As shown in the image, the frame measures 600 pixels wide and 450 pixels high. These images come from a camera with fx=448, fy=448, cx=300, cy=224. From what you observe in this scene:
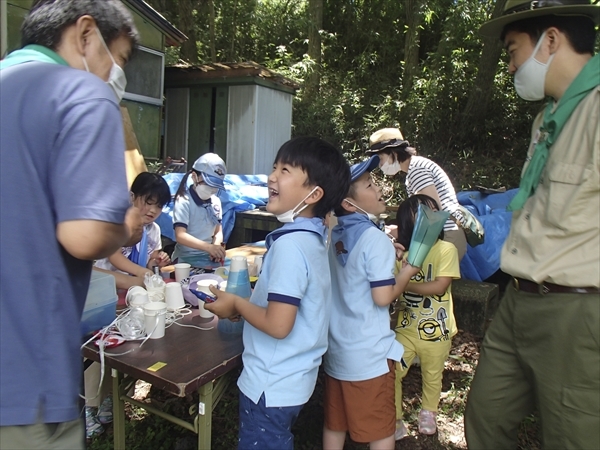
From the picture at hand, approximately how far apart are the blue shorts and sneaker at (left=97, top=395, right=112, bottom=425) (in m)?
1.50

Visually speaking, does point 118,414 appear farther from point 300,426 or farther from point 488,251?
point 488,251

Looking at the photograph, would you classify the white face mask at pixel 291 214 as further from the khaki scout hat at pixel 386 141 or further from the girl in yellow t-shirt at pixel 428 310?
→ the khaki scout hat at pixel 386 141

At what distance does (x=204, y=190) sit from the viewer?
3510mm

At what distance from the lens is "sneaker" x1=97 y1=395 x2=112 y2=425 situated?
2.80m

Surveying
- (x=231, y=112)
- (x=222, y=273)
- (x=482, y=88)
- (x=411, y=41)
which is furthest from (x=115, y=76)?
(x=411, y=41)

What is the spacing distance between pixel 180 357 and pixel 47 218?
3.11 feet

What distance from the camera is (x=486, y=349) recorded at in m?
1.99

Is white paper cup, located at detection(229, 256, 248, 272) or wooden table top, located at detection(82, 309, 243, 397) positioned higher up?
white paper cup, located at detection(229, 256, 248, 272)

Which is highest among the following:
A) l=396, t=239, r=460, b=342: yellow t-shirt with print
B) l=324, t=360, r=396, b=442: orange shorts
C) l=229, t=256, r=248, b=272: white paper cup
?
l=229, t=256, r=248, b=272: white paper cup

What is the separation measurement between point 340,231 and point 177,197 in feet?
5.89

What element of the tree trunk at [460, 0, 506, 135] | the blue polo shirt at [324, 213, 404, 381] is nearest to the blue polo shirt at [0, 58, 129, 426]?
the blue polo shirt at [324, 213, 404, 381]

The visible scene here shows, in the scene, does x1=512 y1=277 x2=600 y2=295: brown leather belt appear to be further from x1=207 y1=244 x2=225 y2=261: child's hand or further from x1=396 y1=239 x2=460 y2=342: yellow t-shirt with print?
x1=207 y1=244 x2=225 y2=261: child's hand

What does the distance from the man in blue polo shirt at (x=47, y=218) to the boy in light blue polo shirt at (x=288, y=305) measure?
0.70 metres

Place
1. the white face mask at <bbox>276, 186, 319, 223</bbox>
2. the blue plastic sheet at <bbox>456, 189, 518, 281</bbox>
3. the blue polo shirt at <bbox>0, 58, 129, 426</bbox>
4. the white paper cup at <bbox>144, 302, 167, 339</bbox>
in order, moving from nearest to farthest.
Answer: the blue polo shirt at <bbox>0, 58, 129, 426</bbox> < the white face mask at <bbox>276, 186, 319, 223</bbox> < the white paper cup at <bbox>144, 302, 167, 339</bbox> < the blue plastic sheet at <bbox>456, 189, 518, 281</bbox>
